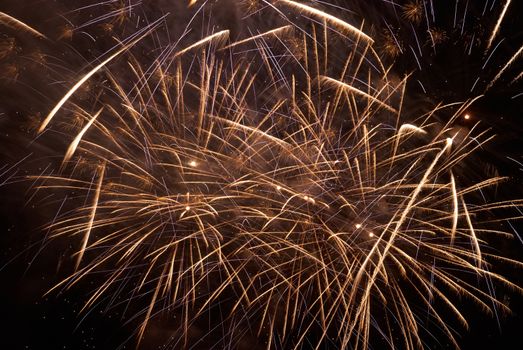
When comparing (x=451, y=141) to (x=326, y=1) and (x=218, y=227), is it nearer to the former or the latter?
(x=326, y=1)

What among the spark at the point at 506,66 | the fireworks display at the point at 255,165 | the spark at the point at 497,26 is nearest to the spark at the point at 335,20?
the fireworks display at the point at 255,165

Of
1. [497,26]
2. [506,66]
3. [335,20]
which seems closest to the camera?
[497,26]

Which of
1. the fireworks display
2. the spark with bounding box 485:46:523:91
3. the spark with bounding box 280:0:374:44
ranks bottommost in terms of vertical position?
the fireworks display

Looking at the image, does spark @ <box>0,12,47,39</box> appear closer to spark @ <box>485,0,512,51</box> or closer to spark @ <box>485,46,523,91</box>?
spark @ <box>485,0,512,51</box>

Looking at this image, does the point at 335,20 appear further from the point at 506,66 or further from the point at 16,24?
the point at 16,24

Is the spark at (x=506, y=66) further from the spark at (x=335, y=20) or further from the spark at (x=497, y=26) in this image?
the spark at (x=335, y=20)

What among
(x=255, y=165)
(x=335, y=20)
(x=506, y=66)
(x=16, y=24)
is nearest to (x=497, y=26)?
(x=506, y=66)

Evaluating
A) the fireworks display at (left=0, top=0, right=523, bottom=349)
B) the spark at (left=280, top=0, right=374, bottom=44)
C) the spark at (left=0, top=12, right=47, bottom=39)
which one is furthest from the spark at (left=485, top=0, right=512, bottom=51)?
the spark at (left=0, top=12, right=47, bottom=39)

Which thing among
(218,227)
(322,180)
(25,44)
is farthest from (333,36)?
(25,44)
